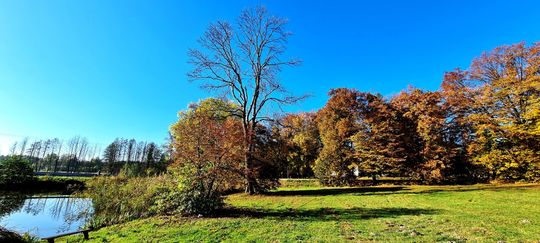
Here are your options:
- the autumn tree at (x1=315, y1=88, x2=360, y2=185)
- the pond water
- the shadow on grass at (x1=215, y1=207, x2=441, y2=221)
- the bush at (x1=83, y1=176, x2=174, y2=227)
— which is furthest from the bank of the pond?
the autumn tree at (x1=315, y1=88, x2=360, y2=185)

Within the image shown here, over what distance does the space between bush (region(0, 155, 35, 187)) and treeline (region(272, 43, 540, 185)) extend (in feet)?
92.8

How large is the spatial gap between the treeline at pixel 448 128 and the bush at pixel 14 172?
92.8 feet

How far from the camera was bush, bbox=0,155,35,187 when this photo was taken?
2616cm

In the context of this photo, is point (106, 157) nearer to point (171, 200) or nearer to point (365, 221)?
point (171, 200)

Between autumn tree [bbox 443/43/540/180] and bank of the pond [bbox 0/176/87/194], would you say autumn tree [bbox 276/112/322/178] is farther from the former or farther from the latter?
bank of the pond [bbox 0/176/87/194]

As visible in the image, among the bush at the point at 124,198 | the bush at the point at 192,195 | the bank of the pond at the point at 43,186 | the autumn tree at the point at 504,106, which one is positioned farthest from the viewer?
the bank of the pond at the point at 43,186

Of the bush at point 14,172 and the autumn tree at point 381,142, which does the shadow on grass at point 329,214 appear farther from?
the bush at point 14,172

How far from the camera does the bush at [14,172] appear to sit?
26.2 m

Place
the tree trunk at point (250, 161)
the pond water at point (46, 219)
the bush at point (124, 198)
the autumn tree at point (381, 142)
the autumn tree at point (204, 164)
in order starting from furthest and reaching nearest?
the autumn tree at point (381, 142), the tree trunk at point (250, 161), the bush at point (124, 198), the pond water at point (46, 219), the autumn tree at point (204, 164)

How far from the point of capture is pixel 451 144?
2398 centimetres

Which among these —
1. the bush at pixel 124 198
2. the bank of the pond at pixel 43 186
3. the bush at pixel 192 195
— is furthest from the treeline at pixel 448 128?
the bank of the pond at pixel 43 186

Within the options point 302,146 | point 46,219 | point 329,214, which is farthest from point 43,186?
point 329,214

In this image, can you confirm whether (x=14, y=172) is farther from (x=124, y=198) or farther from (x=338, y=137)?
(x=338, y=137)

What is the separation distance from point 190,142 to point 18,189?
2913 cm
